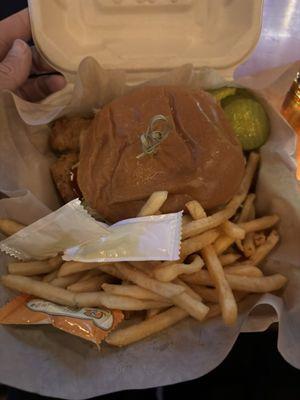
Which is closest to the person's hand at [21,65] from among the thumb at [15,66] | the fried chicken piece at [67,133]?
the thumb at [15,66]

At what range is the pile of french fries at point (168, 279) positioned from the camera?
4.29 feet

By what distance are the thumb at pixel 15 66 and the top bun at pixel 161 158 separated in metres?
0.41

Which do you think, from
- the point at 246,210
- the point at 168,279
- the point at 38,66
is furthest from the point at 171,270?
the point at 38,66

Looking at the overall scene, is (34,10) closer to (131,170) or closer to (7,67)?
(7,67)

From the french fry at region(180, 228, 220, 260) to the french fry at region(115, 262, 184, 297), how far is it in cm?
11

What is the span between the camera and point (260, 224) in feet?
5.04

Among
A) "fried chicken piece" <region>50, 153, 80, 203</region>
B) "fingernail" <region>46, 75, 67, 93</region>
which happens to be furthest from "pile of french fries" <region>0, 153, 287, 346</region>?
"fingernail" <region>46, 75, 67, 93</region>

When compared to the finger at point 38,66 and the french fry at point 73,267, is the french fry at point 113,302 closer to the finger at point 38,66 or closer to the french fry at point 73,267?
the french fry at point 73,267

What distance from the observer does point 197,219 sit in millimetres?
1386

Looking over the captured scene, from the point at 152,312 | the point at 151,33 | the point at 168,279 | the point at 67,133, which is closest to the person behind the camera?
the point at 168,279

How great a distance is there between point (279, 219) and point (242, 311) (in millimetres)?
355

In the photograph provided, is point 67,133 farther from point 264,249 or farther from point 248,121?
point 264,249

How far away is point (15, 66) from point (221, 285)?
1115 millimetres

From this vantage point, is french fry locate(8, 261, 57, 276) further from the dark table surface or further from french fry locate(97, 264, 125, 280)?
the dark table surface
